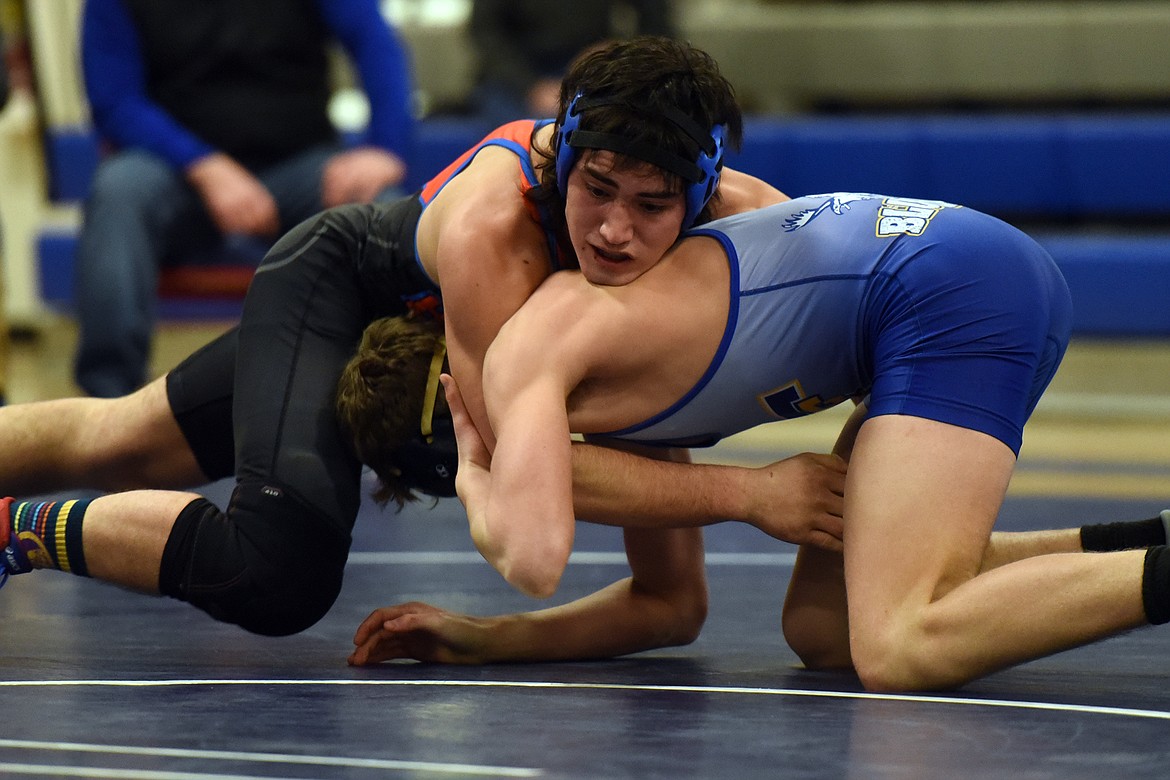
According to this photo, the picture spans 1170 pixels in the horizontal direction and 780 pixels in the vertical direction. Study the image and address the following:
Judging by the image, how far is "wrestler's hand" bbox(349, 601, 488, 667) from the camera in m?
2.76

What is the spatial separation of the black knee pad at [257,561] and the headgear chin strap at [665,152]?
703mm

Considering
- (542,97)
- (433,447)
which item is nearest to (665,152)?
(433,447)

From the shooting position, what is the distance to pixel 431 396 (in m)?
2.86

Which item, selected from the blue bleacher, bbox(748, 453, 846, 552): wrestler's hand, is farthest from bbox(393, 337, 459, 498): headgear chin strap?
the blue bleacher

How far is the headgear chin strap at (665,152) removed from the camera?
8.46 feet

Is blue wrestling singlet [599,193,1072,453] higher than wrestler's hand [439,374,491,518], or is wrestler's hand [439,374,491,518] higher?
blue wrestling singlet [599,193,1072,453]

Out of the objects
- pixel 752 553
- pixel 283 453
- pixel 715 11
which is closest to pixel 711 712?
pixel 283 453

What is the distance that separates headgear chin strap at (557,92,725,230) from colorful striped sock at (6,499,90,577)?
0.96 meters

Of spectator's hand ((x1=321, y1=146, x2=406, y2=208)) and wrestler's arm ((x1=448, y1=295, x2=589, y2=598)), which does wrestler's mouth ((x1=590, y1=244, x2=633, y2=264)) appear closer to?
wrestler's arm ((x1=448, y1=295, x2=589, y2=598))

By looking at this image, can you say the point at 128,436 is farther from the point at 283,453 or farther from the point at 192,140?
the point at 192,140

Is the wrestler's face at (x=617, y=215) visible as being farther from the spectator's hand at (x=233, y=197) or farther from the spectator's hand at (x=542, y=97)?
the spectator's hand at (x=542, y=97)

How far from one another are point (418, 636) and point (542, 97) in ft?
14.3

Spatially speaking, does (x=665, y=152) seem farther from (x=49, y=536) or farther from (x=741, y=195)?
(x=49, y=536)

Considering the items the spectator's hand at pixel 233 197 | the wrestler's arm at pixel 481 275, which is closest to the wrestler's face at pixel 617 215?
the wrestler's arm at pixel 481 275
